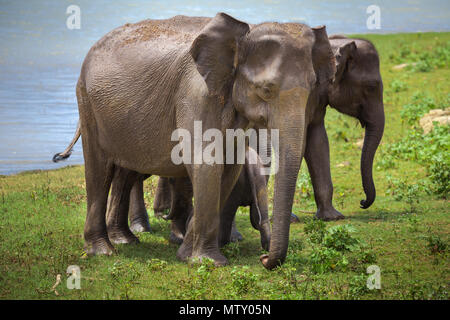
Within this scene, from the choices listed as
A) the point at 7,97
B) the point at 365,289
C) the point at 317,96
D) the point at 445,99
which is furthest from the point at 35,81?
the point at 365,289

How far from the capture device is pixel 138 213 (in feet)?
32.3

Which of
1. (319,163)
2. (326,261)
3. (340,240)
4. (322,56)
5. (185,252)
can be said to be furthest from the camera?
(319,163)

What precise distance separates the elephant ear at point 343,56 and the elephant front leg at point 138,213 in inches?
126

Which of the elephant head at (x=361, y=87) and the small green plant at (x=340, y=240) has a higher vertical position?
the elephant head at (x=361, y=87)

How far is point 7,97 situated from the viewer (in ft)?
63.3

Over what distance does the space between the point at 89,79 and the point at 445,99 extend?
11559 millimetres

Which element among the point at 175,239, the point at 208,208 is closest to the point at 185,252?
the point at 208,208

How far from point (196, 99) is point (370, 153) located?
12.0 ft

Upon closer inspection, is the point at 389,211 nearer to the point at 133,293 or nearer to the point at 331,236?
the point at 331,236

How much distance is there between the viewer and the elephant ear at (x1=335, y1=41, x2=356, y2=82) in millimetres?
10109

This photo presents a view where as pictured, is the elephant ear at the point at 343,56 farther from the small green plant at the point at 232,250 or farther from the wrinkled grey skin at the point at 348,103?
the small green plant at the point at 232,250

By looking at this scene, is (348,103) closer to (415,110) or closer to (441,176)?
(441,176)

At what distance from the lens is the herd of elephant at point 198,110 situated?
6738 millimetres

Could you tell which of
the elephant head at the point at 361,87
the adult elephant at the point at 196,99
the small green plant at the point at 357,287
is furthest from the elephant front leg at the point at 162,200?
the small green plant at the point at 357,287
